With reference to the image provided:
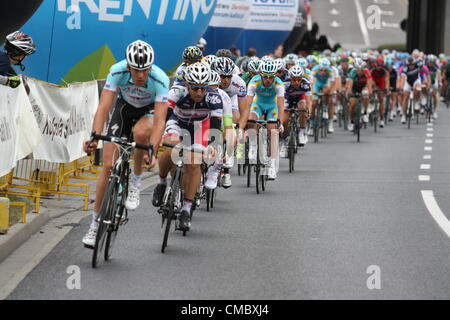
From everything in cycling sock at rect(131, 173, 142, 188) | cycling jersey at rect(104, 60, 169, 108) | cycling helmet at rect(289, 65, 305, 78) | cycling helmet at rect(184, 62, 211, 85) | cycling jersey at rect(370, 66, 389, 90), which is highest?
cycling jersey at rect(370, 66, 389, 90)

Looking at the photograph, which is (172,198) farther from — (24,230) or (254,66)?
(254,66)

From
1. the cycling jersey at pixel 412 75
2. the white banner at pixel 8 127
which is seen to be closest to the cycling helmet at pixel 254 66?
the white banner at pixel 8 127

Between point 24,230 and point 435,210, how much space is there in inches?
204

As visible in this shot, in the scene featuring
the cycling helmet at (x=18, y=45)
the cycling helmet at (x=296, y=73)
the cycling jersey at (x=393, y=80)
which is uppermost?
the cycling jersey at (x=393, y=80)

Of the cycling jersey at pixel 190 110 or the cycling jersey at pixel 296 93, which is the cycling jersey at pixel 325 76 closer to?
the cycling jersey at pixel 296 93

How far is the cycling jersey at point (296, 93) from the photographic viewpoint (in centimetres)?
1975

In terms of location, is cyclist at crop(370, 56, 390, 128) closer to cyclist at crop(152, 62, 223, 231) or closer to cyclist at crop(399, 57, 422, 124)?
cyclist at crop(399, 57, 422, 124)

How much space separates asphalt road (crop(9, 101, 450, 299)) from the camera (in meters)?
8.16

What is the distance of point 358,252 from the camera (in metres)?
10.0

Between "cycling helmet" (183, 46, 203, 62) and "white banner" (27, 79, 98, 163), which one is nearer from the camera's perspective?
"white banner" (27, 79, 98, 163)

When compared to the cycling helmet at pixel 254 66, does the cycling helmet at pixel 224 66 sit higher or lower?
lower

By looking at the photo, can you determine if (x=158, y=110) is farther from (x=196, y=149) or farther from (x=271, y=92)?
(x=271, y=92)

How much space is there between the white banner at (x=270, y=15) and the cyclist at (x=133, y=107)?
23576 mm

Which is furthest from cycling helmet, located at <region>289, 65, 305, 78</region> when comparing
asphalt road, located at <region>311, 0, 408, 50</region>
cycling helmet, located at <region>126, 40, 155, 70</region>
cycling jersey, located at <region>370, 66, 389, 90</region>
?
asphalt road, located at <region>311, 0, 408, 50</region>
